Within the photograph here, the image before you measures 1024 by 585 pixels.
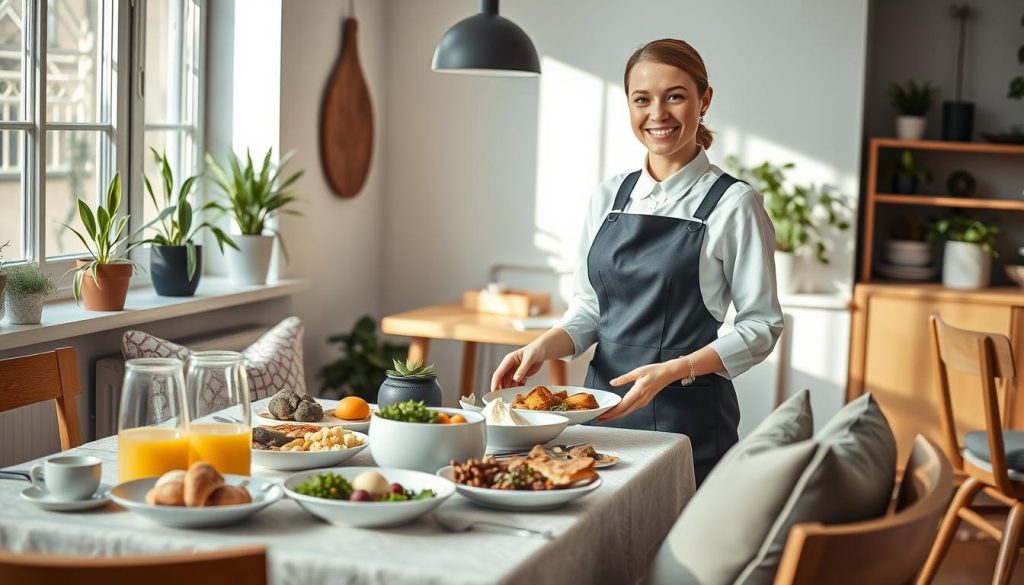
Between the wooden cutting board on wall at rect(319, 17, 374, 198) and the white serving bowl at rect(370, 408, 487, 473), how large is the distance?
2835mm

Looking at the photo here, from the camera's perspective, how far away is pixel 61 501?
1.62 metres

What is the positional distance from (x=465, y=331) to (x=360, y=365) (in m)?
0.55

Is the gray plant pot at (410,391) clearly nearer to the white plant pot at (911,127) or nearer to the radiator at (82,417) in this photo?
the radiator at (82,417)

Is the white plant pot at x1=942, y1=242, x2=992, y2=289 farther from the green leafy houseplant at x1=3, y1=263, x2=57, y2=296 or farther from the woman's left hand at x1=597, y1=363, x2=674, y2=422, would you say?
the green leafy houseplant at x1=3, y1=263, x2=57, y2=296

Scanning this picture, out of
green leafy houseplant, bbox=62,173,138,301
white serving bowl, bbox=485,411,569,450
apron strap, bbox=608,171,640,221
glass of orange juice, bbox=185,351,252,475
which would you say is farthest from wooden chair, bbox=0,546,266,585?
green leafy houseplant, bbox=62,173,138,301

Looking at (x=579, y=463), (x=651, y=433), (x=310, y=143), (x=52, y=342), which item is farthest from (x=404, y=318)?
(x=579, y=463)

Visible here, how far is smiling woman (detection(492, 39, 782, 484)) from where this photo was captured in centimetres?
249

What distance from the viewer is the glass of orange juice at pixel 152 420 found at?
64.6 inches

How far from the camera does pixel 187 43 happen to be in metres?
4.08

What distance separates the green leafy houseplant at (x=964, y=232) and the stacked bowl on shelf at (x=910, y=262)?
66mm

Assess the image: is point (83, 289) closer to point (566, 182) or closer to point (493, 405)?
point (493, 405)

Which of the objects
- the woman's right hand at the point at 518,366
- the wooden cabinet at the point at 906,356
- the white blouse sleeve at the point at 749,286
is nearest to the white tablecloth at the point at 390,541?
the woman's right hand at the point at 518,366

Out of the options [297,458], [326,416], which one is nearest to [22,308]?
[326,416]

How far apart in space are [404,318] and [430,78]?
48.4 inches
